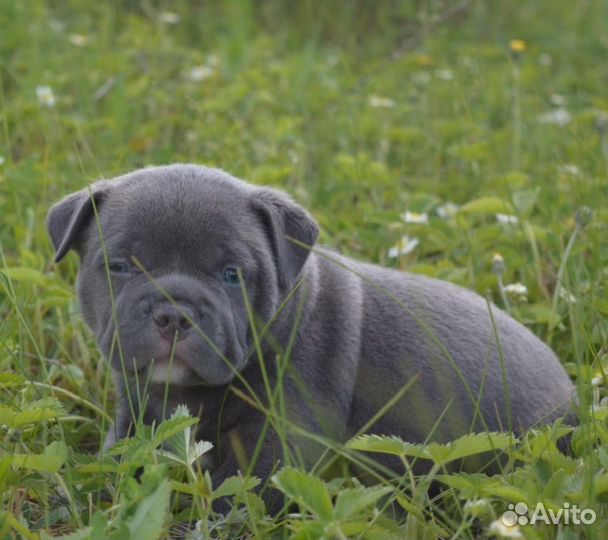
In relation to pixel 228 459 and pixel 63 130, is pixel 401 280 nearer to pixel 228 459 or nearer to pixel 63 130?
pixel 228 459

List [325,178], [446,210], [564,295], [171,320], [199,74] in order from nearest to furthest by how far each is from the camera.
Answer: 1. [171,320]
2. [564,295]
3. [446,210]
4. [325,178]
5. [199,74]

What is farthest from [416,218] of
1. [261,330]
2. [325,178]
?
[261,330]

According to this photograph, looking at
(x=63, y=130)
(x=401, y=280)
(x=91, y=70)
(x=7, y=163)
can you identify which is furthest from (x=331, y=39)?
(x=401, y=280)

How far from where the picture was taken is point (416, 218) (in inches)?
222

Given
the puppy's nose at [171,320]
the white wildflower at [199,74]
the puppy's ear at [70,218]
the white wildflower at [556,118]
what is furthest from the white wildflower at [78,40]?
the puppy's nose at [171,320]

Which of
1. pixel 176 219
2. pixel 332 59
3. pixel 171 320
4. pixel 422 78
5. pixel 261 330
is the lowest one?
pixel 332 59

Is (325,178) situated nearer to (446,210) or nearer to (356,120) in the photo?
(356,120)

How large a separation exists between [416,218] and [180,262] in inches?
86.9

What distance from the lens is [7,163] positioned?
234 inches

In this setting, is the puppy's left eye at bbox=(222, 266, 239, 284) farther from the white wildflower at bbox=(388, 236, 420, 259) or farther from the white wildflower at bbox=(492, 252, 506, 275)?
the white wildflower at bbox=(388, 236, 420, 259)

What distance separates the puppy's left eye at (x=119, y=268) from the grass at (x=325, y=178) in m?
0.37

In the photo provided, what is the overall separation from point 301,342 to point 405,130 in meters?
3.59

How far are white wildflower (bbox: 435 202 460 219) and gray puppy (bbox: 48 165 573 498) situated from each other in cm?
173

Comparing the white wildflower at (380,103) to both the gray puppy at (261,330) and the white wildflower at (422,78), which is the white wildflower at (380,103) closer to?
the white wildflower at (422,78)
